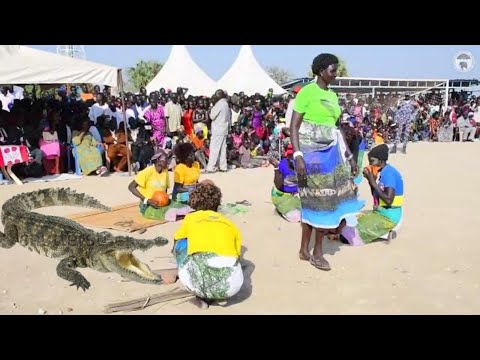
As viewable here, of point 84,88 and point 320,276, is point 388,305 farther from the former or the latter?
point 84,88

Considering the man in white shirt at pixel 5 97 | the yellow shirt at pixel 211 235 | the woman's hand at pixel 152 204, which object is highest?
the man in white shirt at pixel 5 97

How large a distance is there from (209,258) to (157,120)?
7985 mm

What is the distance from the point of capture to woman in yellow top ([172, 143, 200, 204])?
226 inches

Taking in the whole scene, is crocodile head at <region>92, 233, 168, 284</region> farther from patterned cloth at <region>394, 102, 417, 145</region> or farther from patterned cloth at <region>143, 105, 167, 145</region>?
patterned cloth at <region>394, 102, 417, 145</region>

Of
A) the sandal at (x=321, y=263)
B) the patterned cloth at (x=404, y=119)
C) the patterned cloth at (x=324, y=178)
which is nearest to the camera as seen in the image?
the patterned cloth at (x=324, y=178)

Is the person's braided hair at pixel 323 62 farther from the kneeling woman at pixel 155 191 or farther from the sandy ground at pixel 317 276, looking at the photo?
the kneeling woman at pixel 155 191

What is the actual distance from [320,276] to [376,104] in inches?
671

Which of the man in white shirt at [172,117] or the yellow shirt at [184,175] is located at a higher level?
the man in white shirt at [172,117]

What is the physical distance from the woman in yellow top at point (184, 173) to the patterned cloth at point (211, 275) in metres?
2.56

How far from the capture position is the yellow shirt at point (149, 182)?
18.3ft

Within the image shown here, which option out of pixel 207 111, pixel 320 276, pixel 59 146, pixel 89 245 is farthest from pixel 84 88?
pixel 320 276

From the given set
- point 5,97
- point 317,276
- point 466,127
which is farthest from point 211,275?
point 466,127

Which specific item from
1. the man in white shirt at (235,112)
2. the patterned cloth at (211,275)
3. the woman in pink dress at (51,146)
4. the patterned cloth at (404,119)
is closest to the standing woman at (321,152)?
the patterned cloth at (211,275)

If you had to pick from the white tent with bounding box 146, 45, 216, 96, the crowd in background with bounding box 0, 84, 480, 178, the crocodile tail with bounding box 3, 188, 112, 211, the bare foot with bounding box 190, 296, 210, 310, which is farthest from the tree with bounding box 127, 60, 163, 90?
the bare foot with bounding box 190, 296, 210, 310
